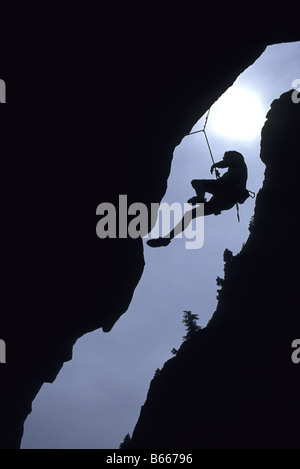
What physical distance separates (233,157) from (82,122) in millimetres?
4253

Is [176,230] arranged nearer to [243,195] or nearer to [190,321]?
[243,195]

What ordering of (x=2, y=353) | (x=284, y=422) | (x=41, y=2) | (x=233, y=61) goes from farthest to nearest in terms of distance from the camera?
(x=2, y=353) < (x=233, y=61) < (x=284, y=422) < (x=41, y=2)

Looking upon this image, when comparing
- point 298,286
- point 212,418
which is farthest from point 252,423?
point 298,286

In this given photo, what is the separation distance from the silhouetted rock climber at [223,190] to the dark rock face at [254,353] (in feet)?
11.4

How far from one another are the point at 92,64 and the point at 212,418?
419 inches

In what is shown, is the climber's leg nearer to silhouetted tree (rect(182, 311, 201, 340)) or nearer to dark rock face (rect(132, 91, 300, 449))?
dark rock face (rect(132, 91, 300, 449))

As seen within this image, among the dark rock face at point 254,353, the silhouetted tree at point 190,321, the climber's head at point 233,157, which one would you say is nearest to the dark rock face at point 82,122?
the climber's head at point 233,157

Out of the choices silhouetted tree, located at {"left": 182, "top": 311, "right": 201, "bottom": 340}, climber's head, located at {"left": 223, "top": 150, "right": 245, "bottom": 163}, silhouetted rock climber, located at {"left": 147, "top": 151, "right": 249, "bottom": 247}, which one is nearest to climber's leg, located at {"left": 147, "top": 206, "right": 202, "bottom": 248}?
silhouetted rock climber, located at {"left": 147, "top": 151, "right": 249, "bottom": 247}

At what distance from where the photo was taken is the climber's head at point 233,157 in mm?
8945

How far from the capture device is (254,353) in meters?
10.5

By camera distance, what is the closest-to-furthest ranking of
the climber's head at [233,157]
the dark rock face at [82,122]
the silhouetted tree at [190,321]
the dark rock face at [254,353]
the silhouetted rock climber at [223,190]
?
the dark rock face at [82,122] < the silhouetted rock climber at [223,190] < the climber's head at [233,157] < the dark rock face at [254,353] < the silhouetted tree at [190,321]

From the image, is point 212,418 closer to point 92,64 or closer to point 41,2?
point 92,64

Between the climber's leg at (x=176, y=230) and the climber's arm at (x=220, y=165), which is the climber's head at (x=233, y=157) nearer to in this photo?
the climber's arm at (x=220, y=165)

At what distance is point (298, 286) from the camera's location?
1020 centimetres
